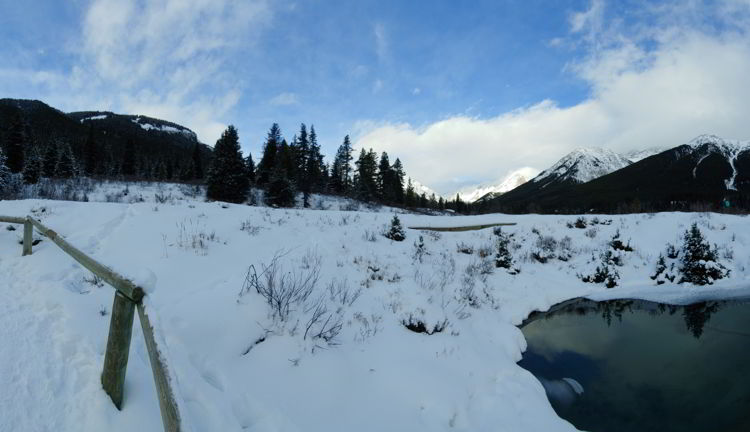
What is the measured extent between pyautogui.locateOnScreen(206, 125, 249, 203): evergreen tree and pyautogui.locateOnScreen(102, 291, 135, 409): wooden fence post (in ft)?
89.8

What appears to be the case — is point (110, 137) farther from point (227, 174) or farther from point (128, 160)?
point (227, 174)

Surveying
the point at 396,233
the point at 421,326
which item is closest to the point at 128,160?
the point at 396,233

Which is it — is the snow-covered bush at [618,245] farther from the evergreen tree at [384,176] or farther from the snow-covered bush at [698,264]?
the evergreen tree at [384,176]

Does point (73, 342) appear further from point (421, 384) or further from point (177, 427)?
point (421, 384)

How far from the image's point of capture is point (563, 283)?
9742 millimetres

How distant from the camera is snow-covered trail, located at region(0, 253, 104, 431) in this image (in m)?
2.55

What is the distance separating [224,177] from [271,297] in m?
25.8

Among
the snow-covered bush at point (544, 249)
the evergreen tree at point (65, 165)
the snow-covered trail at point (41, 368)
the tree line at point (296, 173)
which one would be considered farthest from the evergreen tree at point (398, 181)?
the snow-covered trail at point (41, 368)

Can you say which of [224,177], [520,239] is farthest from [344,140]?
[520,239]

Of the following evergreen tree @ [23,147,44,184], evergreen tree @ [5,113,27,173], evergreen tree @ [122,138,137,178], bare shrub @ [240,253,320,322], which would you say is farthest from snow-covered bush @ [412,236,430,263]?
evergreen tree @ [122,138,137,178]

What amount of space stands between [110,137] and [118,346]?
130 metres

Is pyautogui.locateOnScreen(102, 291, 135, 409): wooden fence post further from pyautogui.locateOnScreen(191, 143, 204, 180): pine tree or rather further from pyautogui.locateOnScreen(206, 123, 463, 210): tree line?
pyautogui.locateOnScreen(191, 143, 204, 180): pine tree

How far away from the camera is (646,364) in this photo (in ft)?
18.2

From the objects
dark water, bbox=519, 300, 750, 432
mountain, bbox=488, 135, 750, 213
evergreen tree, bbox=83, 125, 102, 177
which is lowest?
dark water, bbox=519, 300, 750, 432
